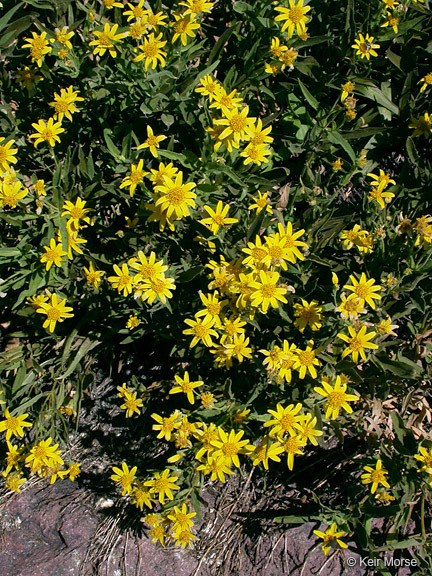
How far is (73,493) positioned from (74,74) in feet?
9.92

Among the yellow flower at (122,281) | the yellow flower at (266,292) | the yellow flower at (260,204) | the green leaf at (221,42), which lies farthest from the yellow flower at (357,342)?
the green leaf at (221,42)

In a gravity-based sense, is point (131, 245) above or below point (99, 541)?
above

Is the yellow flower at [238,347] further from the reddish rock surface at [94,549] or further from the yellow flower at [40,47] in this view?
the yellow flower at [40,47]

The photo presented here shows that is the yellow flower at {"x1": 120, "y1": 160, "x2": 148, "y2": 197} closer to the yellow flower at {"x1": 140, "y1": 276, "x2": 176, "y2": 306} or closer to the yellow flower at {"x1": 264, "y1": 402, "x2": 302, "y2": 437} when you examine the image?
the yellow flower at {"x1": 140, "y1": 276, "x2": 176, "y2": 306}

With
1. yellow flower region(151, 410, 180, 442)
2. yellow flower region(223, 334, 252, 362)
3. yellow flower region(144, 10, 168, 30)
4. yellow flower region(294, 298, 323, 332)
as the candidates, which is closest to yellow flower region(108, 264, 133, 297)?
yellow flower region(223, 334, 252, 362)

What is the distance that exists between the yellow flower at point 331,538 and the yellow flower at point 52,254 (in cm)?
230

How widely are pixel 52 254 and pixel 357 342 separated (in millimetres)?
1835

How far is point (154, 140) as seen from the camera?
293cm

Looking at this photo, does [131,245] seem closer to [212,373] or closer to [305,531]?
[212,373]

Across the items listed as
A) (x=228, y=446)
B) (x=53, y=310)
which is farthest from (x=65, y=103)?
(x=228, y=446)

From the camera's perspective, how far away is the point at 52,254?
2900 mm

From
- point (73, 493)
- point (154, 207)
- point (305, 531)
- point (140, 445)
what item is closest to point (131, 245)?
point (154, 207)

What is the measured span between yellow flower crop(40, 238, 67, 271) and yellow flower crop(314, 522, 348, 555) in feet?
7.55

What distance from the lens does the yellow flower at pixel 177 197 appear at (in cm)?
273
